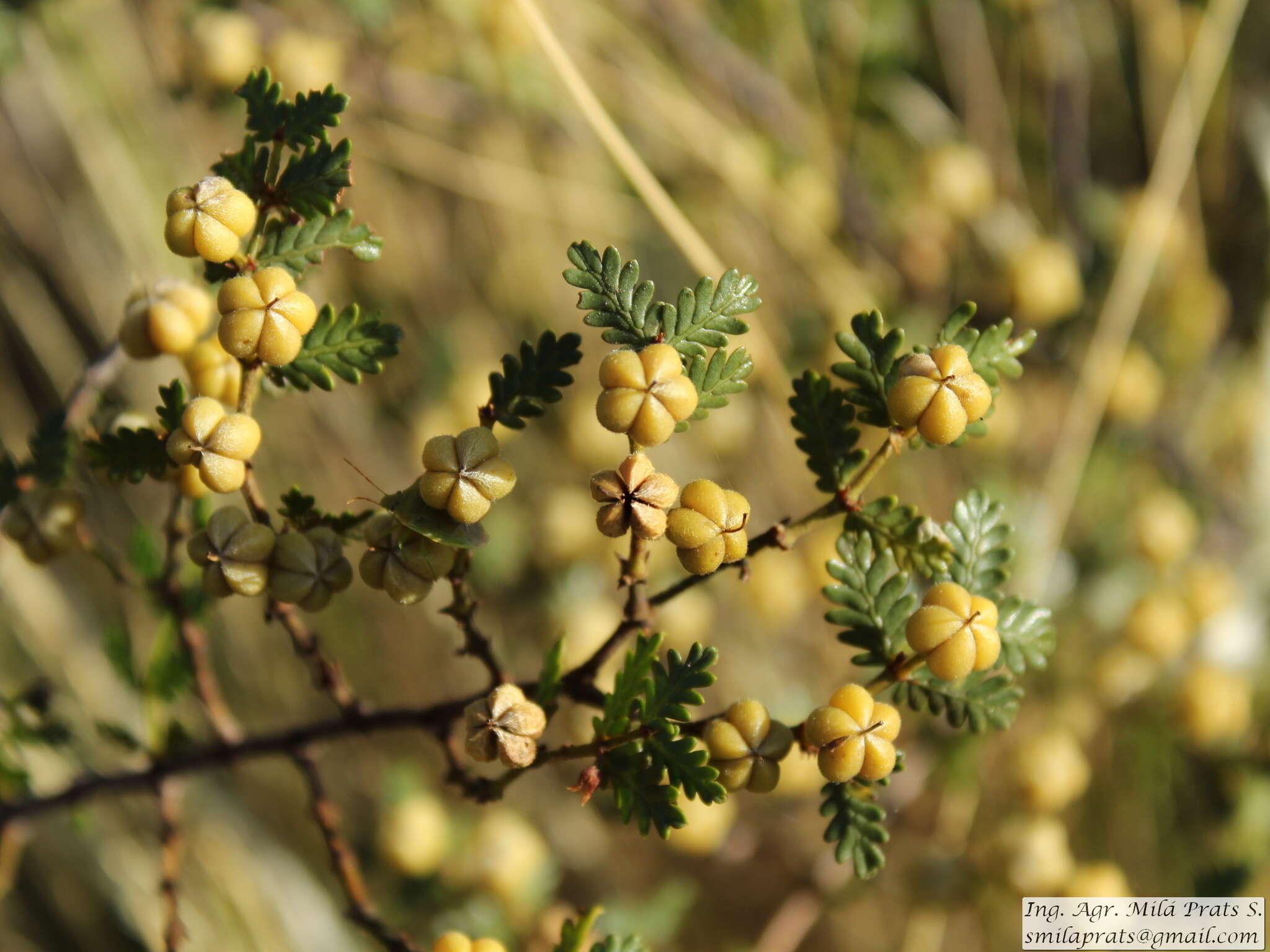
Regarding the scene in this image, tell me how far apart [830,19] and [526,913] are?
1526 mm

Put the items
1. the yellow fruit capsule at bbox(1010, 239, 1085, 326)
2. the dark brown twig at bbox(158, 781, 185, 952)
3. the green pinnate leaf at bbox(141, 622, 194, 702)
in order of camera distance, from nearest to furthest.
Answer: the dark brown twig at bbox(158, 781, 185, 952) → the green pinnate leaf at bbox(141, 622, 194, 702) → the yellow fruit capsule at bbox(1010, 239, 1085, 326)

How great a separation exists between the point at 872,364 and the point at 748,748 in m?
0.24

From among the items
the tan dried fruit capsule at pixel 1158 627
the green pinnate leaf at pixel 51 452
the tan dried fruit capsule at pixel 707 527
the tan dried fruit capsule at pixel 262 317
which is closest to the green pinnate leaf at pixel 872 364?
the tan dried fruit capsule at pixel 707 527

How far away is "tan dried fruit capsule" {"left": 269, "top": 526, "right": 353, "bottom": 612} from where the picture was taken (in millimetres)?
598

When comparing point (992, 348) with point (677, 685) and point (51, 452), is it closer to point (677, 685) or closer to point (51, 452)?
point (677, 685)

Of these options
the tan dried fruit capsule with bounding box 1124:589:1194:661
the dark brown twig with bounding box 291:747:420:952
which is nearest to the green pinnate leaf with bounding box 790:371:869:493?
the dark brown twig with bounding box 291:747:420:952

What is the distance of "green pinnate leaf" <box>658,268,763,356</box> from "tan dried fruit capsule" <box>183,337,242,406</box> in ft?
1.06

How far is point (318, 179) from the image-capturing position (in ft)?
1.94

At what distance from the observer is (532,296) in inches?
71.4

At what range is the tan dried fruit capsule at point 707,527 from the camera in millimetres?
549

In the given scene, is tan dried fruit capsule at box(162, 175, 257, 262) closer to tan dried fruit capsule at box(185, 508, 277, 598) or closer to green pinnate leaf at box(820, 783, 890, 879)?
tan dried fruit capsule at box(185, 508, 277, 598)

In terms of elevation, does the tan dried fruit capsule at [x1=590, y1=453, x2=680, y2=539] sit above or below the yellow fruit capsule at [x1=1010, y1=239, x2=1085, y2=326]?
below

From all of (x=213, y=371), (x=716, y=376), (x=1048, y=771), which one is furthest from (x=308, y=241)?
(x=1048, y=771)

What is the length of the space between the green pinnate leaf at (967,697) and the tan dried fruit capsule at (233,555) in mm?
407
